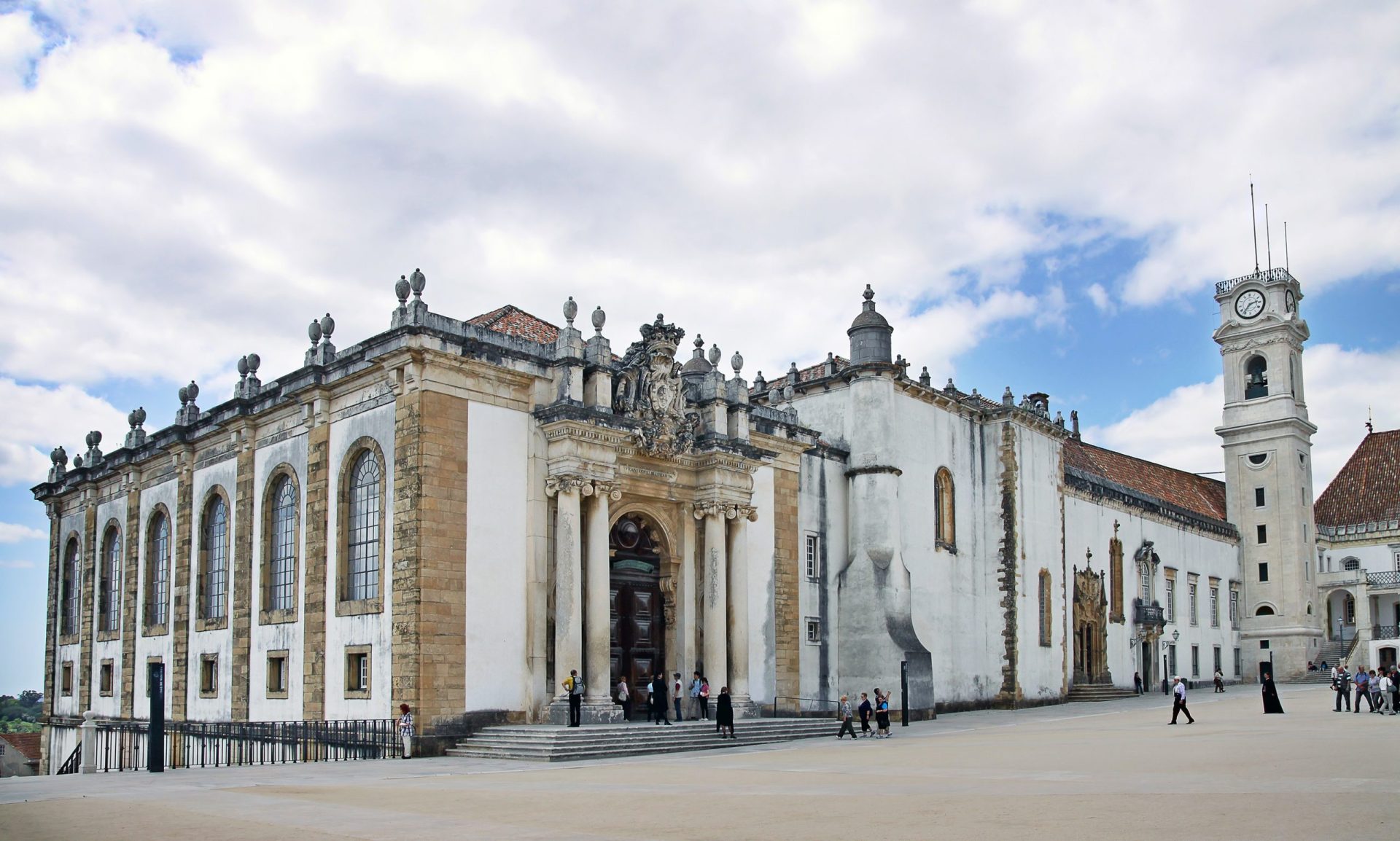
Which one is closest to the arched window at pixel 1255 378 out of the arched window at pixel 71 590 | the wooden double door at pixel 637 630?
the wooden double door at pixel 637 630

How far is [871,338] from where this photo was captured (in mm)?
36562

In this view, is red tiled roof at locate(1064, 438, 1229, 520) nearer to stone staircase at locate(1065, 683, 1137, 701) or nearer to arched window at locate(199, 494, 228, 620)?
stone staircase at locate(1065, 683, 1137, 701)

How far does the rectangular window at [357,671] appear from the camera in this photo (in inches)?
1000

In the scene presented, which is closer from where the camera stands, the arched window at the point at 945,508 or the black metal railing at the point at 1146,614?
the arched window at the point at 945,508

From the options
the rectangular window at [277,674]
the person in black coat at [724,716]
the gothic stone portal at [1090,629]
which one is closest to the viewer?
the person in black coat at [724,716]

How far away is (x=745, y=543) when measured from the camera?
31344 millimetres

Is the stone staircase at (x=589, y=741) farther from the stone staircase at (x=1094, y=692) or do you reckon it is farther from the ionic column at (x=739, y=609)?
the stone staircase at (x=1094, y=692)

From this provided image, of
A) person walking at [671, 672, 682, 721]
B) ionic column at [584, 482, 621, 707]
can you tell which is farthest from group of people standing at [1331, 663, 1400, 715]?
ionic column at [584, 482, 621, 707]

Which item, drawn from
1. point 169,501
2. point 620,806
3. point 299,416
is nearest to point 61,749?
point 169,501

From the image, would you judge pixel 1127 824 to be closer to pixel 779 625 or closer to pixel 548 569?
pixel 548 569

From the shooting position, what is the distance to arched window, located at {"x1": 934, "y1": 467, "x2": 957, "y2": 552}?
38.7m

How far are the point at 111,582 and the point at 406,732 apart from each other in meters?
20.4

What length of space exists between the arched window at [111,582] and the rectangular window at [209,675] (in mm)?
7804

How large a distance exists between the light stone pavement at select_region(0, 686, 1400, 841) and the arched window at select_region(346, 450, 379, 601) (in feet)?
16.2
